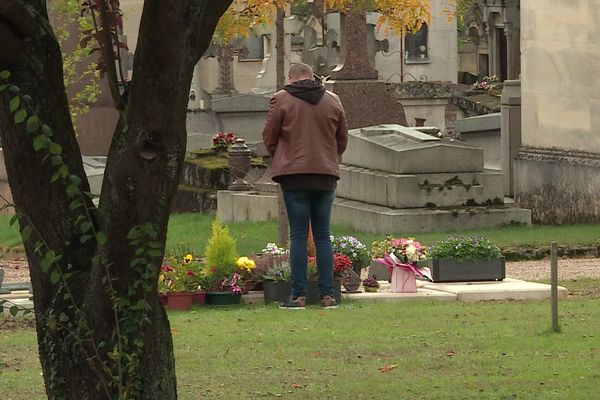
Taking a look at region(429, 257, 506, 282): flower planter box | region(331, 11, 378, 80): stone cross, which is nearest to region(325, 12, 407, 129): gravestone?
region(331, 11, 378, 80): stone cross

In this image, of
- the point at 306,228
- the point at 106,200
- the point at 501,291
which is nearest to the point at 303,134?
the point at 306,228

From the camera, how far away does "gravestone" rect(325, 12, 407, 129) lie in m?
25.5

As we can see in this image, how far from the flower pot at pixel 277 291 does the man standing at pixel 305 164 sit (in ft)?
0.80

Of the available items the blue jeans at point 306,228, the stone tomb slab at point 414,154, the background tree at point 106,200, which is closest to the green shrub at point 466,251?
the blue jeans at point 306,228

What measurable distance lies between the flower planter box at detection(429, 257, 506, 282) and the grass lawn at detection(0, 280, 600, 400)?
1.40 m

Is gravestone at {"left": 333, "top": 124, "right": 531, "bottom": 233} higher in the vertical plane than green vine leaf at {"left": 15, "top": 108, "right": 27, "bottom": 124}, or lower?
lower

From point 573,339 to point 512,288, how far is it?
346cm

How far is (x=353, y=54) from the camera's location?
25.5 metres

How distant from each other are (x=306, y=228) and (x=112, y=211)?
602 centimetres

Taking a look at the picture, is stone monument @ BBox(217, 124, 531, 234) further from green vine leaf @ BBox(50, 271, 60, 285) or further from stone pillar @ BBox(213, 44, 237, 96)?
stone pillar @ BBox(213, 44, 237, 96)

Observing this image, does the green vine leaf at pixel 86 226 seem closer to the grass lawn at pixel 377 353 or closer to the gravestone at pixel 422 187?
the grass lawn at pixel 377 353

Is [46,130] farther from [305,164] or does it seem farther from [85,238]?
[305,164]

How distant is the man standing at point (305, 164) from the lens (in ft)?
42.0

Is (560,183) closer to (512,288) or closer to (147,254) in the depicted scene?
(512,288)
